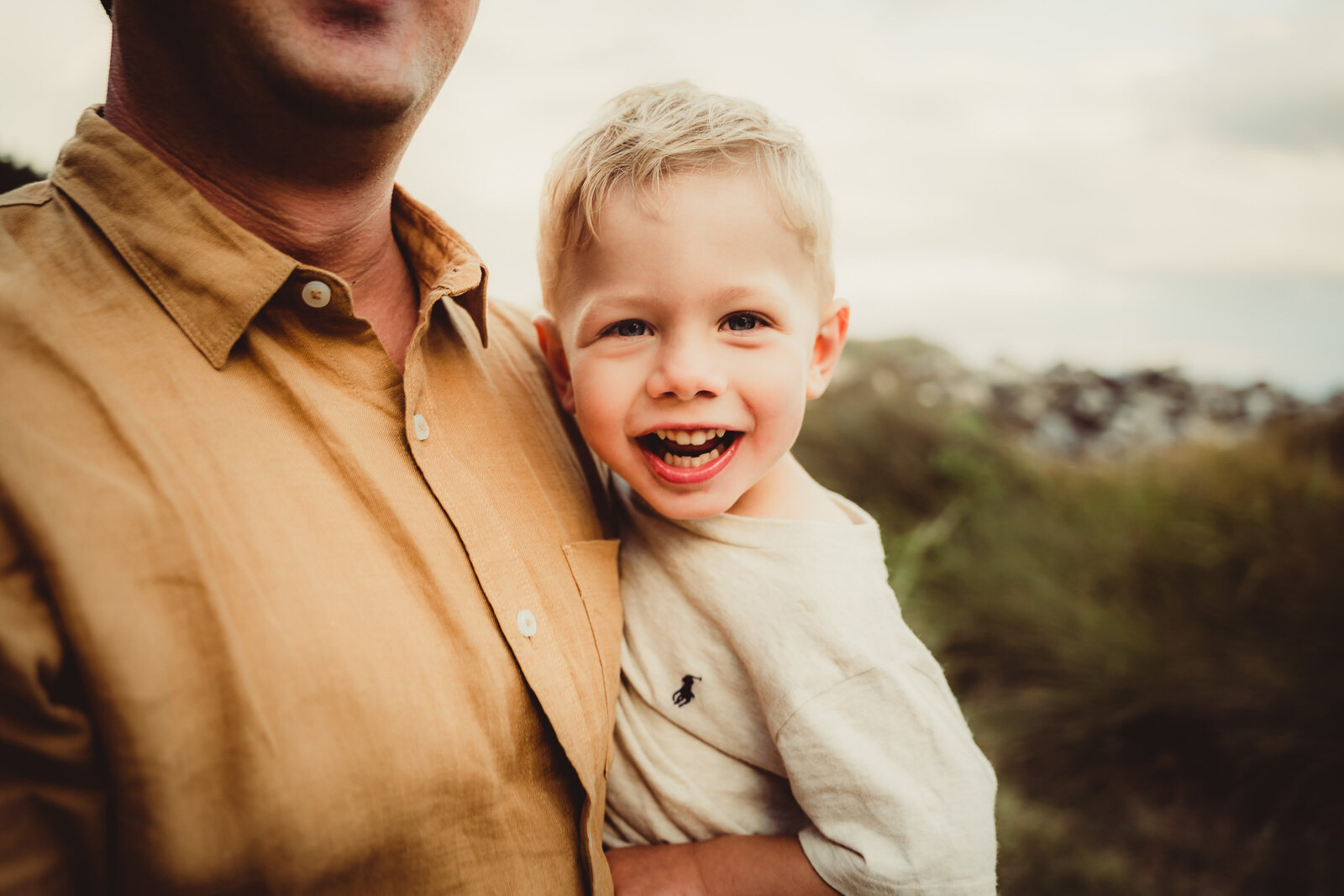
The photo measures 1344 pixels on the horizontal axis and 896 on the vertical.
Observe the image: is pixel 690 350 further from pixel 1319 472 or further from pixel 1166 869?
pixel 1319 472

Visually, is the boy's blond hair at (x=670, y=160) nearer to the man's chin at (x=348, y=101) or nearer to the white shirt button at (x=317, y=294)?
the man's chin at (x=348, y=101)

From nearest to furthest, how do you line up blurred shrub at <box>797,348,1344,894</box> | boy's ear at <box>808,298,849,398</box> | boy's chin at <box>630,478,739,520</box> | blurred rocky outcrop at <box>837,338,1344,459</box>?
boy's chin at <box>630,478,739,520</box>
boy's ear at <box>808,298,849,398</box>
blurred shrub at <box>797,348,1344,894</box>
blurred rocky outcrop at <box>837,338,1344,459</box>

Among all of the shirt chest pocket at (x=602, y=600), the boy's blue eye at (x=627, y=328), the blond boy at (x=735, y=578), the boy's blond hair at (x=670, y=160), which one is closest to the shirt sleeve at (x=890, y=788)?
the blond boy at (x=735, y=578)

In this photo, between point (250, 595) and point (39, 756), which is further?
point (250, 595)

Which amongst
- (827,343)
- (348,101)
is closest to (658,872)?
(827,343)

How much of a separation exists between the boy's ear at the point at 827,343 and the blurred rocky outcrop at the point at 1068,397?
6148 mm

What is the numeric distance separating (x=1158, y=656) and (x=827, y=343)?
388cm

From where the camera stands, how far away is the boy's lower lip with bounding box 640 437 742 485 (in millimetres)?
1605

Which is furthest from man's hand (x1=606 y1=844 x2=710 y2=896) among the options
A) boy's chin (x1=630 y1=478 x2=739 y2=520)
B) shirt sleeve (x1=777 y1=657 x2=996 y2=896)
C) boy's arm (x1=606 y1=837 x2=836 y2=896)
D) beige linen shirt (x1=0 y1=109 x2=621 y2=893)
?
boy's chin (x1=630 y1=478 x2=739 y2=520)

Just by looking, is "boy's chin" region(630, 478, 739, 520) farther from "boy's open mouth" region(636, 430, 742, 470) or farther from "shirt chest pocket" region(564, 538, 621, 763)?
"shirt chest pocket" region(564, 538, 621, 763)

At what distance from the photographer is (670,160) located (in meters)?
1.62

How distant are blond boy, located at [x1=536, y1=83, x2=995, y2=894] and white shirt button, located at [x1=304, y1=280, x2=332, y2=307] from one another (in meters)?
0.49

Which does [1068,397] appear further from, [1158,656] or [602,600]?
[602,600]

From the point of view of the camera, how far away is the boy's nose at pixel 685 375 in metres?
1.54
